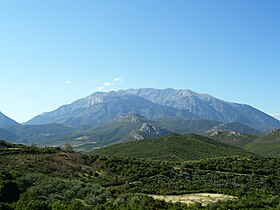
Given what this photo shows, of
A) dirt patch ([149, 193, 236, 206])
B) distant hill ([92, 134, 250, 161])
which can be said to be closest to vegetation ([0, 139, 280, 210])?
dirt patch ([149, 193, 236, 206])

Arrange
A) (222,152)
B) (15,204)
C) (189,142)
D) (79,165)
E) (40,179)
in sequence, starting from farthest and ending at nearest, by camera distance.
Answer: (189,142) → (222,152) → (79,165) → (40,179) → (15,204)

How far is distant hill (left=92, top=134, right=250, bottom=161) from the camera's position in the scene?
148 metres

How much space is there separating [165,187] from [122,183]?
8258 mm

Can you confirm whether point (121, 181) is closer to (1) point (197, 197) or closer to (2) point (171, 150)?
(1) point (197, 197)

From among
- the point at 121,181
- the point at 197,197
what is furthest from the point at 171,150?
the point at 197,197

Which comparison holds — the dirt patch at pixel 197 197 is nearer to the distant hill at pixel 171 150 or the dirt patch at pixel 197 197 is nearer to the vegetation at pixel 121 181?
the vegetation at pixel 121 181

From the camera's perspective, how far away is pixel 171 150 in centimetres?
15838

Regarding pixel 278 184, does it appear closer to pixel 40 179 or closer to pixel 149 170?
pixel 149 170

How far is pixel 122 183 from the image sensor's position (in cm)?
7050

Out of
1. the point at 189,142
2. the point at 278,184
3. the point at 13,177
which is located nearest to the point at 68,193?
the point at 13,177

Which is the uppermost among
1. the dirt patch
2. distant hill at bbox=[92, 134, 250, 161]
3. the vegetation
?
distant hill at bbox=[92, 134, 250, 161]

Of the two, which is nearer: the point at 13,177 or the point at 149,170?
the point at 13,177

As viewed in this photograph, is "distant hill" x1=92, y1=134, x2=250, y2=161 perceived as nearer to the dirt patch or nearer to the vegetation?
the vegetation

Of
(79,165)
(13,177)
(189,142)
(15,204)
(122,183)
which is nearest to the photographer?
(15,204)
